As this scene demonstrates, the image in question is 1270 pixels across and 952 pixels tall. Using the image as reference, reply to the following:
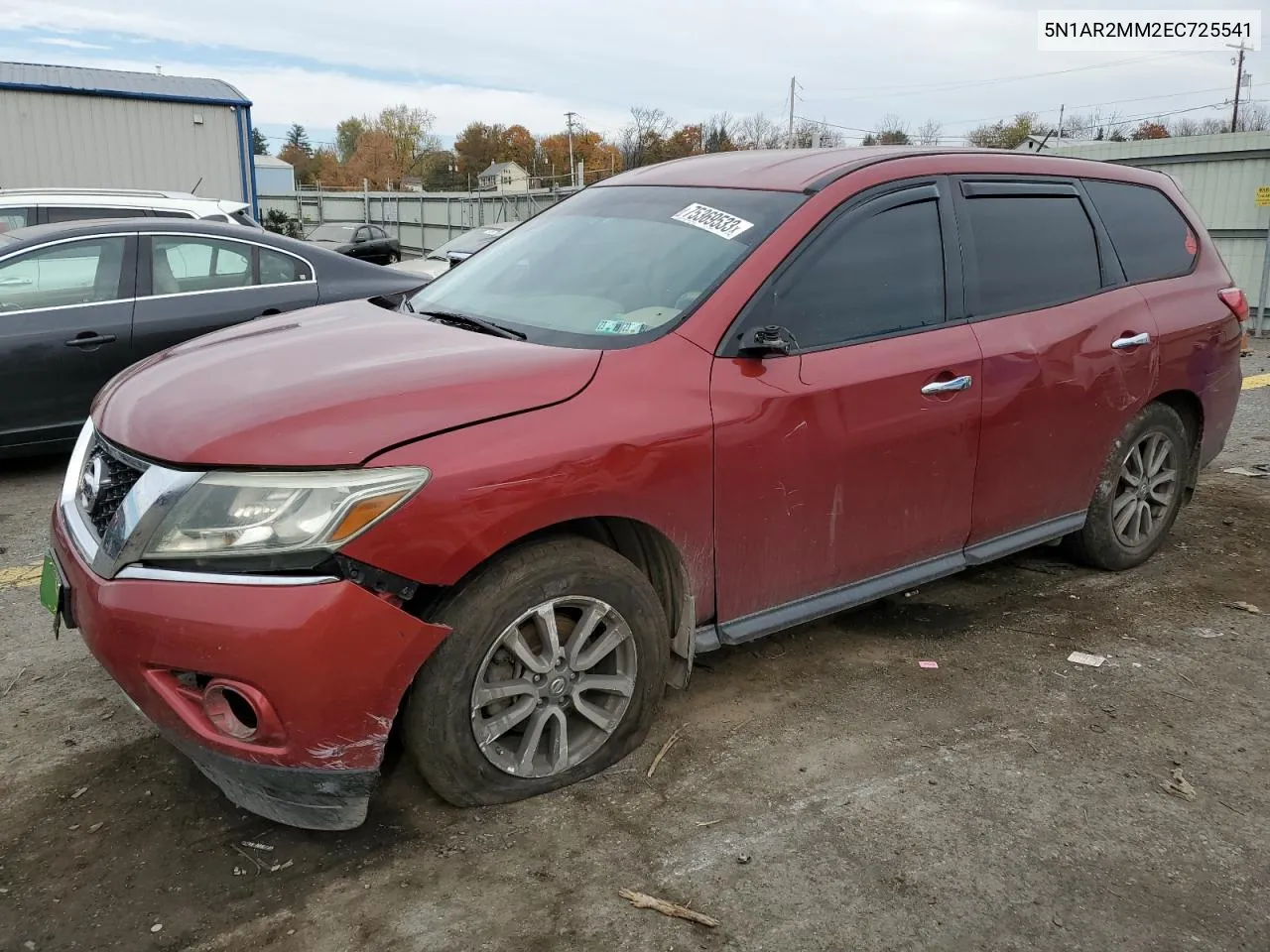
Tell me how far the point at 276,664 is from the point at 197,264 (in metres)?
4.93

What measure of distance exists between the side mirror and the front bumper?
1219 millimetres

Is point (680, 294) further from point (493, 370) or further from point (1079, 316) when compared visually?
point (1079, 316)

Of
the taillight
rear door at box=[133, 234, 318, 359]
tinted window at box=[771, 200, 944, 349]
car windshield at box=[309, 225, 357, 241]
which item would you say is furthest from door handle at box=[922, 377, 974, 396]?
car windshield at box=[309, 225, 357, 241]

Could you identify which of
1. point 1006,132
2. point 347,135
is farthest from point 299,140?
point 1006,132

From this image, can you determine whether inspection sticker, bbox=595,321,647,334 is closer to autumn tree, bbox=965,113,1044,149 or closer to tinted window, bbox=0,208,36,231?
tinted window, bbox=0,208,36,231

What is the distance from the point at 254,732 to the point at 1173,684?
3.11 metres

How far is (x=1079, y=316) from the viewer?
403 cm

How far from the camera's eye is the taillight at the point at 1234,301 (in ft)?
15.4

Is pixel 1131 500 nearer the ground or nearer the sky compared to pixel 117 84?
nearer the ground

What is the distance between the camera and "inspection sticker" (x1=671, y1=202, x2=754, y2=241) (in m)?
3.27

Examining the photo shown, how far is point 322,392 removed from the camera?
2.58m

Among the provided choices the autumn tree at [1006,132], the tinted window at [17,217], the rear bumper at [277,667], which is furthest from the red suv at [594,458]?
the autumn tree at [1006,132]

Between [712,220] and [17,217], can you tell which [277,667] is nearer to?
[712,220]

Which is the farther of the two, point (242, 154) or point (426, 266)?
point (242, 154)
